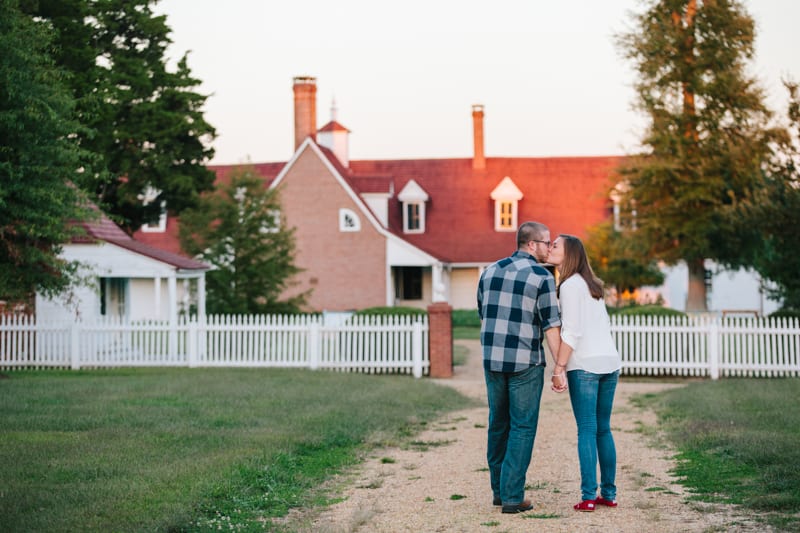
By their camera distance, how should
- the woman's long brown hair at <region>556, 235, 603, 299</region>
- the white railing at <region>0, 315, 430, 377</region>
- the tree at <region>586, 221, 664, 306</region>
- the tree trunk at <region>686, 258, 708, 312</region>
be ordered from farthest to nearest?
the tree at <region>586, 221, 664, 306</region>
the tree trunk at <region>686, 258, 708, 312</region>
the white railing at <region>0, 315, 430, 377</region>
the woman's long brown hair at <region>556, 235, 603, 299</region>

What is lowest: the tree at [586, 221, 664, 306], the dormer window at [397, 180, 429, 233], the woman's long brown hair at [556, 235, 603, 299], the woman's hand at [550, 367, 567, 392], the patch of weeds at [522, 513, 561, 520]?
the patch of weeds at [522, 513, 561, 520]

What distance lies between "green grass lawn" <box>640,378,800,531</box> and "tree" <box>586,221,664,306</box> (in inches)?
882

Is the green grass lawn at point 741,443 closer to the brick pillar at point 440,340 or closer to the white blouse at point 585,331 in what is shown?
the white blouse at point 585,331

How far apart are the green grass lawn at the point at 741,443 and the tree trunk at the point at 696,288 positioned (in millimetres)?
21466

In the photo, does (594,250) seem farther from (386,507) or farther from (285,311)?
(386,507)

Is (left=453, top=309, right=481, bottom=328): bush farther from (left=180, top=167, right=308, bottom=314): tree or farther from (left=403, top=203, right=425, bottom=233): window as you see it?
(left=180, top=167, right=308, bottom=314): tree

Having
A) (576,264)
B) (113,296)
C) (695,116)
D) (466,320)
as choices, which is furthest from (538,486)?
(466,320)

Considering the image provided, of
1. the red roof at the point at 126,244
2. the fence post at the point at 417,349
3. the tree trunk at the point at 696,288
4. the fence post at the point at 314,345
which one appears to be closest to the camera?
the fence post at the point at 417,349

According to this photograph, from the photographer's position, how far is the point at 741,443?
10648 millimetres

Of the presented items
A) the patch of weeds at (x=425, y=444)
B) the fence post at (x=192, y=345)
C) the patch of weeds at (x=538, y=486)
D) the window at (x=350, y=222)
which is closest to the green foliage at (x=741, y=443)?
the patch of weeds at (x=538, y=486)

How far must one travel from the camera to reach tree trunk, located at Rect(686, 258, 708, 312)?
38.9 meters

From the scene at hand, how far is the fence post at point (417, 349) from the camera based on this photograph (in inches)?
826

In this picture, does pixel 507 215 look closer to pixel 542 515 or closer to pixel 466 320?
pixel 466 320

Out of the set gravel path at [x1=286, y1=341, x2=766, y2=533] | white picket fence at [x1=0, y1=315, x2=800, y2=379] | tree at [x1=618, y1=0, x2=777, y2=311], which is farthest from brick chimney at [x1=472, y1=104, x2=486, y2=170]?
gravel path at [x1=286, y1=341, x2=766, y2=533]
